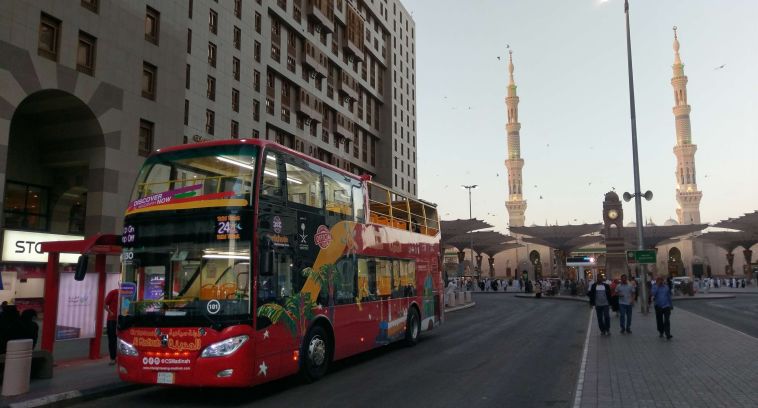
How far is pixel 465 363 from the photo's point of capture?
12266 millimetres

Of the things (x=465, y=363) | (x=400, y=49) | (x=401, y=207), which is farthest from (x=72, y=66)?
(x=400, y=49)

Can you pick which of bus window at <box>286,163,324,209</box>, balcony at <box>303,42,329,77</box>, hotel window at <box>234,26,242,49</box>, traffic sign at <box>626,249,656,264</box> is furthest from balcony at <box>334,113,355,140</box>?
bus window at <box>286,163,324,209</box>

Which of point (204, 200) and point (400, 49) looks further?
point (400, 49)

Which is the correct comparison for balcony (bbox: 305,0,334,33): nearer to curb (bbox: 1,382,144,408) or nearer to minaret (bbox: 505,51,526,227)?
curb (bbox: 1,382,144,408)

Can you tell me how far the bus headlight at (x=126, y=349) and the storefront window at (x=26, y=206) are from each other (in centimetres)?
1868

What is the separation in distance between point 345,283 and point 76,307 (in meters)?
6.93

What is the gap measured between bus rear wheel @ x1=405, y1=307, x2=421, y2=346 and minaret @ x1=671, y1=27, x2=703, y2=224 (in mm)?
135701

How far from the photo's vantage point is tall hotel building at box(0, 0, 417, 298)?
20.4 meters

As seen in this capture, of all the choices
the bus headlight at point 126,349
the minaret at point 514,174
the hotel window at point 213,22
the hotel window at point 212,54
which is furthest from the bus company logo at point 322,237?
the minaret at point 514,174

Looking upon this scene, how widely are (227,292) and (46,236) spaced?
19.1 metres

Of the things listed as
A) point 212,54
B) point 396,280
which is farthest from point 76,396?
point 212,54

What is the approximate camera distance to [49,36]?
67.7 feet

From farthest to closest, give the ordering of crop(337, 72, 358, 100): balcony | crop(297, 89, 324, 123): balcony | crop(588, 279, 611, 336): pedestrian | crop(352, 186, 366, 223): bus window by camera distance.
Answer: crop(337, 72, 358, 100): balcony → crop(297, 89, 324, 123): balcony → crop(588, 279, 611, 336): pedestrian → crop(352, 186, 366, 223): bus window

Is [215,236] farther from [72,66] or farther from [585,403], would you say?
[72,66]
